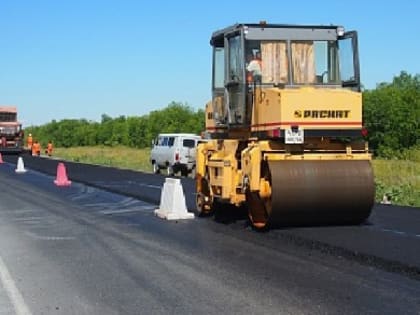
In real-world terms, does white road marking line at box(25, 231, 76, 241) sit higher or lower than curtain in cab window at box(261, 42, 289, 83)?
lower

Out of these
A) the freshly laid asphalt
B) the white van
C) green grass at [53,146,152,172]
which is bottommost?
the freshly laid asphalt

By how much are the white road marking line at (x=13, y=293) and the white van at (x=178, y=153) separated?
884 inches

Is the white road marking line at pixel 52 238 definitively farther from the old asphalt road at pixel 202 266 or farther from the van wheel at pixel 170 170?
the van wheel at pixel 170 170

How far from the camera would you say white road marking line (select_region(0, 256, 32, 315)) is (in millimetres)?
6832

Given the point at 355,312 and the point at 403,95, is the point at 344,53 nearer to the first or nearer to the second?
the point at 355,312

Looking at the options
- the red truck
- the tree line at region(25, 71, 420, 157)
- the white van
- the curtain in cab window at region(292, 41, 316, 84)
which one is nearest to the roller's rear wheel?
the curtain in cab window at region(292, 41, 316, 84)

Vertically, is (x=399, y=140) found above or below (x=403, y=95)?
below

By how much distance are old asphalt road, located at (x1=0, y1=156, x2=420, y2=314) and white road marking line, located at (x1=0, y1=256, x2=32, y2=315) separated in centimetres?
1

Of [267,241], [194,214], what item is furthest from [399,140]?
[267,241]

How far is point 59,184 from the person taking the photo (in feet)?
82.6

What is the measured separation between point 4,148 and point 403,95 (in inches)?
1331

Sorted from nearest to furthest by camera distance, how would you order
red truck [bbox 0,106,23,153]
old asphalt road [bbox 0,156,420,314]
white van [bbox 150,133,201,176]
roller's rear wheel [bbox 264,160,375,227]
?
old asphalt road [bbox 0,156,420,314] → roller's rear wheel [bbox 264,160,375,227] → white van [bbox 150,133,201,176] → red truck [bbox 0,106,23,153]

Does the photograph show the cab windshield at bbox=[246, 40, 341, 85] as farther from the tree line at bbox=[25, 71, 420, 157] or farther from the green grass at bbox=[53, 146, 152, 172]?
the tree line at bbox=[25, 71, 420, 157]

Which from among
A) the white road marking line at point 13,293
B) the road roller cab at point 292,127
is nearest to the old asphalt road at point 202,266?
the white road marking line at point 13,293
